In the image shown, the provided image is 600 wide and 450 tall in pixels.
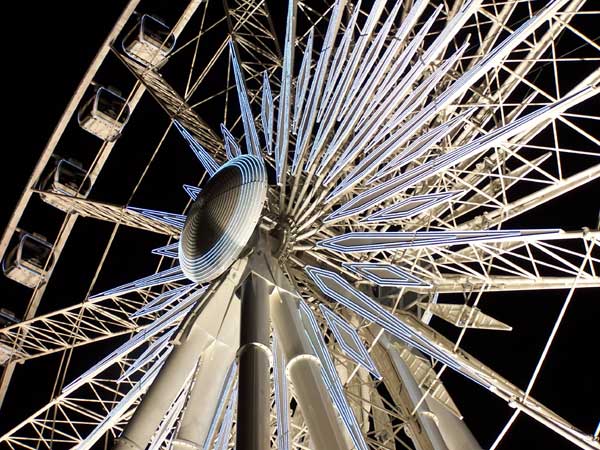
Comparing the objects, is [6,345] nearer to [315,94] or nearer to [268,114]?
[268,114]

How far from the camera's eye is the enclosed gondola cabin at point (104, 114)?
15.8m

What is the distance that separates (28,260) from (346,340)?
7.24 metres

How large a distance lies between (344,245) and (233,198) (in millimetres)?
1622

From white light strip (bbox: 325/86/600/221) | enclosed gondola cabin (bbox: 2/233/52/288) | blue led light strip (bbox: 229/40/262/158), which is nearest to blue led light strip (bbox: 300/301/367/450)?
white light strip (bbox: 325/86/600/221)

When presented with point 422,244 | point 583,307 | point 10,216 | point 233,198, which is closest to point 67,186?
point 10,216

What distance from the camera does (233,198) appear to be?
1095 centimetres

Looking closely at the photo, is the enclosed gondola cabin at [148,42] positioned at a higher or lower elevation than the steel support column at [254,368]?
higher

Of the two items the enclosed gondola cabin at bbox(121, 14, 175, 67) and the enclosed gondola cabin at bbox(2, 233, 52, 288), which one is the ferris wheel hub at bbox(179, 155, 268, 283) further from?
the enclosed gondola cabin at bbox(2, 233, 52, 288)

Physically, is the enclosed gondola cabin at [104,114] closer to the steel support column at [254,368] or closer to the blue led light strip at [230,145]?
the blue led light strip at [230,145]

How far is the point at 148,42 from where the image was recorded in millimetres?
15750

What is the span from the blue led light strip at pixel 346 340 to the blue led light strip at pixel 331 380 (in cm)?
64

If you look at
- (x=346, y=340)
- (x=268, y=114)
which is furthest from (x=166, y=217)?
(x=346, y=340)

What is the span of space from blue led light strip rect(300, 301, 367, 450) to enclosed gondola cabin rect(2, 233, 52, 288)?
718 cm

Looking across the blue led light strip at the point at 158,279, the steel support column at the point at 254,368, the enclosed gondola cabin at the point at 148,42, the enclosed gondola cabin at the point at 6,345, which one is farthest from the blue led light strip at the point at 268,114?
the enclosed gondola cabin at the point at 6,345
